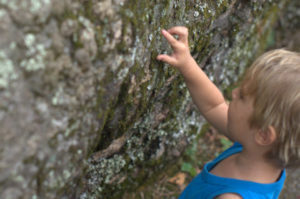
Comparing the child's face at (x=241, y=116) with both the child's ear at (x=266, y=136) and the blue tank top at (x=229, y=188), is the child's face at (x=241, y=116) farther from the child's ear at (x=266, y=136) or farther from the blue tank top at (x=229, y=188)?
the blue tank top at (x=229, y=188)

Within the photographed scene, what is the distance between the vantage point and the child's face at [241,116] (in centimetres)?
145

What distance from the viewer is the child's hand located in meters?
1.50

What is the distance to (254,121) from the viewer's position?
1419 millimetres

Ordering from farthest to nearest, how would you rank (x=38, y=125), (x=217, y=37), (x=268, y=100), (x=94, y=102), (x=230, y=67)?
(x=230, y=67) → (x=217, y=37) → (x=268, y=100) → (x=94, y=102) → (x=38, y=125)

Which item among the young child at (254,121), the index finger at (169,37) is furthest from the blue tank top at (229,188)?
the index finger at (169,37)

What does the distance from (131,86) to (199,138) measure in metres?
2.09

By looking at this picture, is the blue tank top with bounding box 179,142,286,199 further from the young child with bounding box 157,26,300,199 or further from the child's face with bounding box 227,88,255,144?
the child's face with bounding box 227,88,255,144

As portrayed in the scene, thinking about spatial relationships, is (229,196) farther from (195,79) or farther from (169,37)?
(169,37)

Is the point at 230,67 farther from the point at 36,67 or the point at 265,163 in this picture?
the point at 36,67

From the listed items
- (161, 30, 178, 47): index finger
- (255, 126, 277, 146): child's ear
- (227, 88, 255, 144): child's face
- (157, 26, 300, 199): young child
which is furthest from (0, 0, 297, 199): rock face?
(255, 126, 277, 146): child's ear

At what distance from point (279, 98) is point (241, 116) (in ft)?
0.76

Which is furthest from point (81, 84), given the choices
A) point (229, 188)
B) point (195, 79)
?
point (229, 188)

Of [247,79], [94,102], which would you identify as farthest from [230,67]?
[94,102]

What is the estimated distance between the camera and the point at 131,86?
1.47 m
